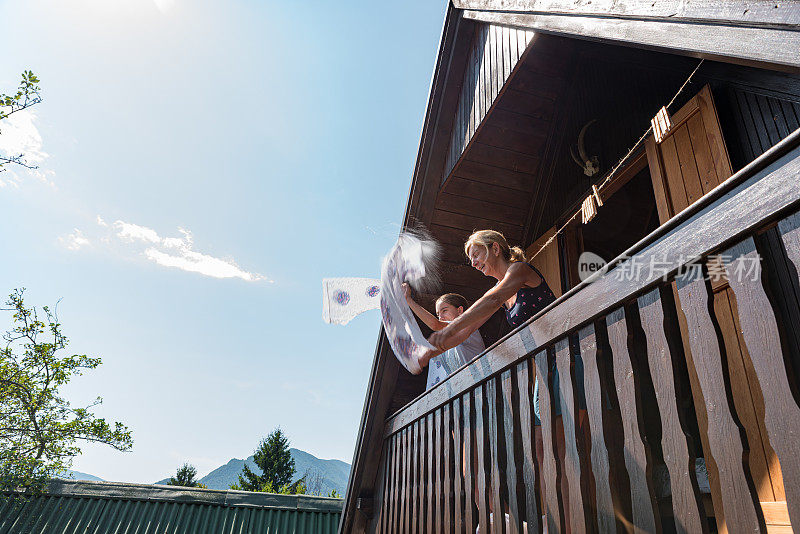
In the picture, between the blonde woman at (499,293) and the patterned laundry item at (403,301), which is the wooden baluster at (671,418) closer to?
the blonde woman at (499,293)

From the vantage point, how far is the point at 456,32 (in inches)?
194

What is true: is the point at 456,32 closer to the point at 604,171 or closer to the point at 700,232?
the point at 604,171

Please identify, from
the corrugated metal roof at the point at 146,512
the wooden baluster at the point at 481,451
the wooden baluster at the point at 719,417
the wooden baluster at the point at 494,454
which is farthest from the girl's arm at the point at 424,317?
the corrugated metal roof at the point at 146,512

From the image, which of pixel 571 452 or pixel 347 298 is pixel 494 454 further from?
pixel 347 298

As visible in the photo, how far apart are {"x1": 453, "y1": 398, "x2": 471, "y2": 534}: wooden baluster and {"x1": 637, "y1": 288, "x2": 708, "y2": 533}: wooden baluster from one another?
4.46ft

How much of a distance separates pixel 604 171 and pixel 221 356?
7881 cm

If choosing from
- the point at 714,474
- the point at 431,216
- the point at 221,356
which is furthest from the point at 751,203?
the point at 221,356

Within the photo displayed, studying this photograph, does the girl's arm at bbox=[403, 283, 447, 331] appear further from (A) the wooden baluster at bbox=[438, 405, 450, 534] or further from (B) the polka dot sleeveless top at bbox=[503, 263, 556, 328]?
(B) the polka dot sleeveless top at bbox=[503, 263, 556, 328]

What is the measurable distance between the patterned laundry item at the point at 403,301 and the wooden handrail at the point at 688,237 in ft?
2.95

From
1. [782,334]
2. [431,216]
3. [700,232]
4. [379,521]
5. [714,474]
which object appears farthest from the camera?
[431,216]

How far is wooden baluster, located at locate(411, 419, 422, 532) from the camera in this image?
3.25m

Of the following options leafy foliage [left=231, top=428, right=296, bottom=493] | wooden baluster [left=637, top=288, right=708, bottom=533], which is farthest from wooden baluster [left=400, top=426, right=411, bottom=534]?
leafy foliage [left=231, top=428, right=296, bottom=493]

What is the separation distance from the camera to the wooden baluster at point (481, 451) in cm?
231

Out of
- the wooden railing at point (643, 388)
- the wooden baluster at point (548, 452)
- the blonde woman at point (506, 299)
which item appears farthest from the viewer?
the blonde woman at point (506, 299)
